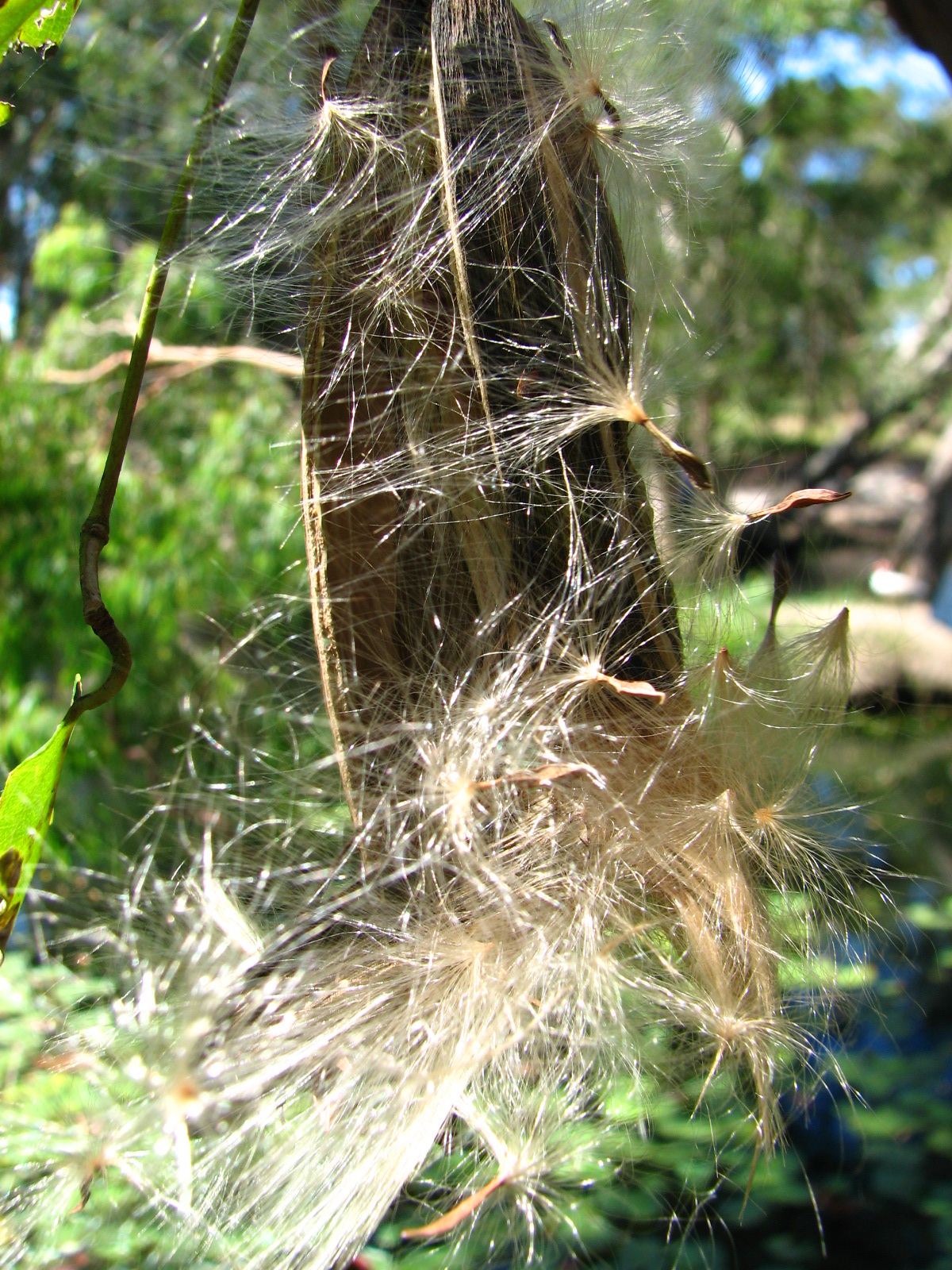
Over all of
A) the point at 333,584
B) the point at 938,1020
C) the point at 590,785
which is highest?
the point at 333,584

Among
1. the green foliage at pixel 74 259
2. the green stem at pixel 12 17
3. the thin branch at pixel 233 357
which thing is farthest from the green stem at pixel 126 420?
the green foliage at pixel 74 259

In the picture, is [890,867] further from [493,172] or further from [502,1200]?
[493,172]

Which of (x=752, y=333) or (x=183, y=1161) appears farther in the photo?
(x=752, y=333)

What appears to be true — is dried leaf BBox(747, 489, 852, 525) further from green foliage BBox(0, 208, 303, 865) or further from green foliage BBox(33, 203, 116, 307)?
green foliage BBox(33, 203, 116, 307)

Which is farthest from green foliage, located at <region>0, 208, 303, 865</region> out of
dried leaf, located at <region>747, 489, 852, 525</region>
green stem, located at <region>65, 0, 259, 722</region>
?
dried leaf, located at <region>747, 489, 852, 525</region>

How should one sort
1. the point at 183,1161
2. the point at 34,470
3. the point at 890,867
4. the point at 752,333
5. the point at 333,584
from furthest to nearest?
the point at 752,333
the point at 34,470
the point at 890,867
the point at 333,584
the point at 183,1161

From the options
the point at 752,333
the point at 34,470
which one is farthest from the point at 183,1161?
the point at 752,333

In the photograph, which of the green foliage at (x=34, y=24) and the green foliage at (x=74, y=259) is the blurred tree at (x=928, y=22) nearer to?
the green foliage at (x=74, y=259)

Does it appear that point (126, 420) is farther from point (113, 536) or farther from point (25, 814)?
point (113, 536)
